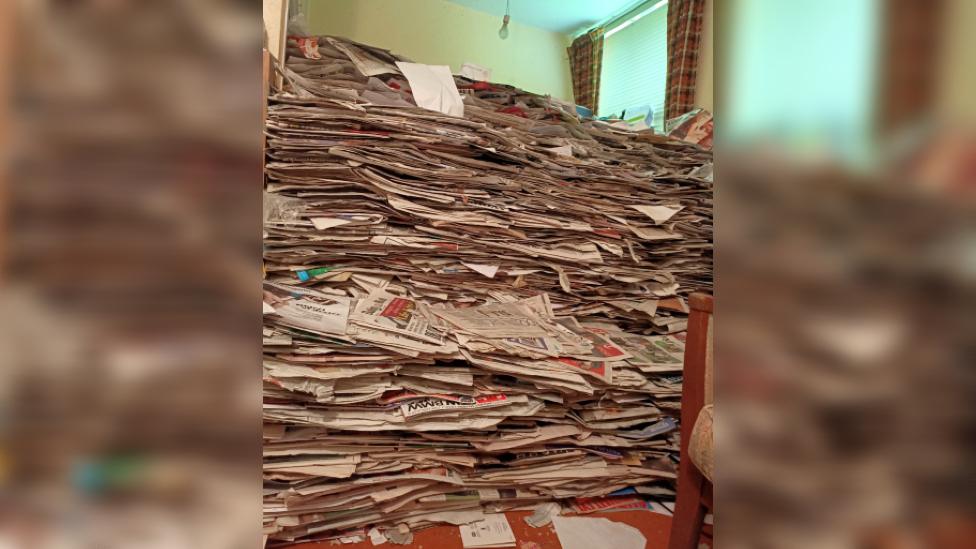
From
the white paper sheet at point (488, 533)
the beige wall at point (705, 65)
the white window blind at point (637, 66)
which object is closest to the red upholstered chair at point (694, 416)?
the white paper sheet at point (488, 533)

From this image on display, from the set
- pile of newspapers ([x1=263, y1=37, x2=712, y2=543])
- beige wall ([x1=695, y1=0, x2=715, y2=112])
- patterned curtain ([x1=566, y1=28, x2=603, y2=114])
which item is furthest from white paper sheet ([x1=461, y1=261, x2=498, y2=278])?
patterned curtain ([x1=566, y1=28, x2=603, y2=114])

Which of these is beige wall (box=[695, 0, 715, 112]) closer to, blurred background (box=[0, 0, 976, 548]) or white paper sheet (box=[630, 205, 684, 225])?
white paper sheet (box=[630, 205, 684, 225])

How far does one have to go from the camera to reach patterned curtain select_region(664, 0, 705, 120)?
7.96 feet

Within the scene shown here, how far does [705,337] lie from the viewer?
0.80 meters

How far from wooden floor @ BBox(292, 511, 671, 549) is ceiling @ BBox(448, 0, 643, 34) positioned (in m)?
2.86

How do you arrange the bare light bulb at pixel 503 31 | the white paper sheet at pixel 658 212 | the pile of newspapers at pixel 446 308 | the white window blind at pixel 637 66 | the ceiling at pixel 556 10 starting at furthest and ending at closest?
the bare light bulb at pixel 503 31 < the ceiling at pixel 556 10 < the white window blind at pixel 637 66 < the white paper sheet at pixel 658 212 < the pile of newspapers at pixel 446 308

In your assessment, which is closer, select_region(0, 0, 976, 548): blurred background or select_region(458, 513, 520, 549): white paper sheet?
select_region(0, 0, 976, 548): blurred background

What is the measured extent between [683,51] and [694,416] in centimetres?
229
